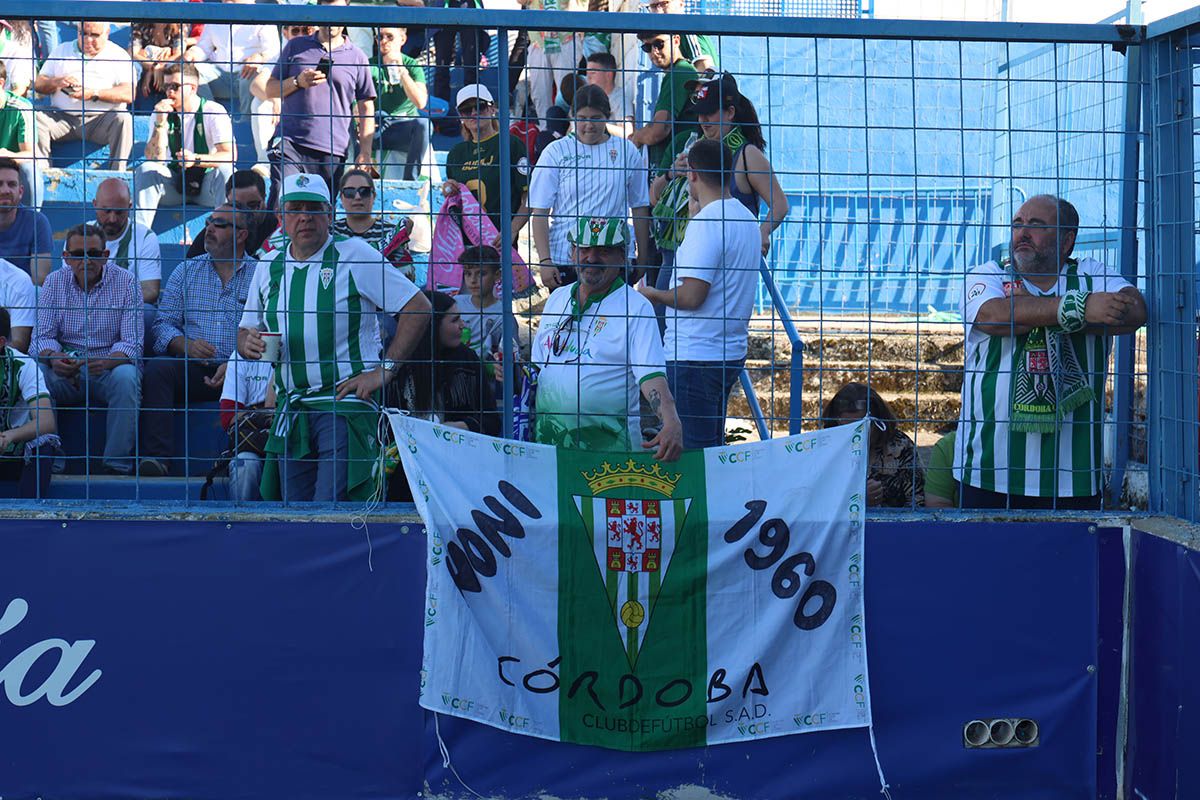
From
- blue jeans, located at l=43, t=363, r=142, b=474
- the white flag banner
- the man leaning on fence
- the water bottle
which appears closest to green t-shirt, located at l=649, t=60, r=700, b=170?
the water bottle

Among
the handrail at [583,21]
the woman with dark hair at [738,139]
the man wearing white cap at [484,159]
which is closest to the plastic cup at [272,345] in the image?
the handrail at [583,21]

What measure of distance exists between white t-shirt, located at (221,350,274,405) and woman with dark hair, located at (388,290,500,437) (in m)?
0.57

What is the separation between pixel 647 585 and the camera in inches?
180

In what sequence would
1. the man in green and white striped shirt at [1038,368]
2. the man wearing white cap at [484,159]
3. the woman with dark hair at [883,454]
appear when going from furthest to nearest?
the man wearing white cap at [484,159] → the woman with dark hair at [883,454] → the man in green and white striped shirt at [1038,368]

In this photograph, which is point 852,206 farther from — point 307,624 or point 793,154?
point 307,624

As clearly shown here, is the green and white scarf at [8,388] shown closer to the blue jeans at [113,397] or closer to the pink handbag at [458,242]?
the blue jeans at [113,397]

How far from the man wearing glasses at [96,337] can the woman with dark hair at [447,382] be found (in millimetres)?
1686

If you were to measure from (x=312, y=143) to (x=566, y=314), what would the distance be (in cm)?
423

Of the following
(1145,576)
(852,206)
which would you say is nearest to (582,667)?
(1145,576)

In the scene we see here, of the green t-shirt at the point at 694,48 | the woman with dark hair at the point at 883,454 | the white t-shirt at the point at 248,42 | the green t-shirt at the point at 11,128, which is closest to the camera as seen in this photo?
the woman with dark hair at the point at 883,454

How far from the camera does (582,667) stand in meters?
4.55

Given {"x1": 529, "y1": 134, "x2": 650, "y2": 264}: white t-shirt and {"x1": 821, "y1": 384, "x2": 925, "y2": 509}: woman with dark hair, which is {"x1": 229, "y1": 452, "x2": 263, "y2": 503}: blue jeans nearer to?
{"x1": 529, "y1": 134, "x2": 650, "y2": 264}: white t-shirt

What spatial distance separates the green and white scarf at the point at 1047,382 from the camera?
4804mm

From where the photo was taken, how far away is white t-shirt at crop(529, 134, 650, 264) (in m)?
6.68
